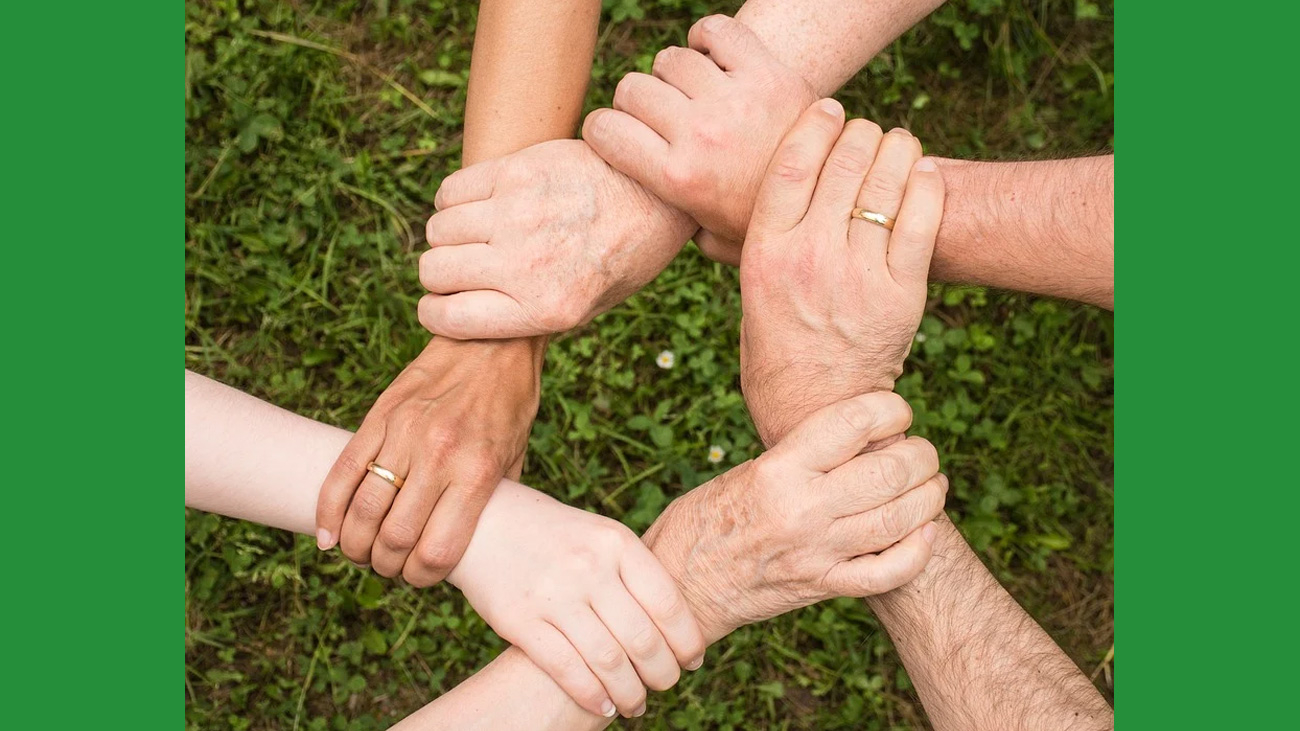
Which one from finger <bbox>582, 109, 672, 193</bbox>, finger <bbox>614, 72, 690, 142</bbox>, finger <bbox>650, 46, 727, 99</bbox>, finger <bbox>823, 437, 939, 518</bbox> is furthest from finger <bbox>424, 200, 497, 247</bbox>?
finger <bbox>823, 437, 939, 518</bbox>

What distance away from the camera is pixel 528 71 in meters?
2.51

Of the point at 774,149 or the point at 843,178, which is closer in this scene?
the point at 843,178

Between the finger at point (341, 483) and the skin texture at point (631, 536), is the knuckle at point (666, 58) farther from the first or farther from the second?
the finger at point (341, 483)

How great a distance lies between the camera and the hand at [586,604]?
2.16 metres

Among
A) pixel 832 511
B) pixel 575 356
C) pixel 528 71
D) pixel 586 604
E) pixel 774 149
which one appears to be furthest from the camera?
pixel 575 356

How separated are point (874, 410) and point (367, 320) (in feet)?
6.78

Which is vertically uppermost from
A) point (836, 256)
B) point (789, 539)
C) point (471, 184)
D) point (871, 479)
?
point (836, 256)

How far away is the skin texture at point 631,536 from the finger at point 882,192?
313mm

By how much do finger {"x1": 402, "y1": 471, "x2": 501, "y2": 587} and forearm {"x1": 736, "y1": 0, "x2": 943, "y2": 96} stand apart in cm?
122

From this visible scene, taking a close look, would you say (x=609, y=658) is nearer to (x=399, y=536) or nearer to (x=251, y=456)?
(x=399, y=536)

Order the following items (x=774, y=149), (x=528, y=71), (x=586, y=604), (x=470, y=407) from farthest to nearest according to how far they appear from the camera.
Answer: (x=528, y=71) → (x=470, y=407) → (x=774, y=149) → (x=586, y=604)

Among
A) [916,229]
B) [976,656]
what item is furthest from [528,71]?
[976,656]

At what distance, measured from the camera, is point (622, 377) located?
3.55m

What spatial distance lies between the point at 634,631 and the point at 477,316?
0.79 m
